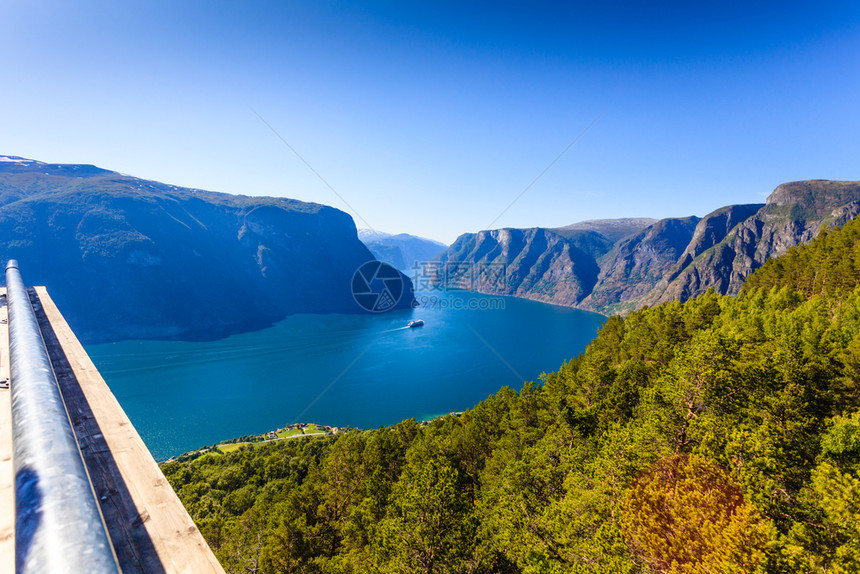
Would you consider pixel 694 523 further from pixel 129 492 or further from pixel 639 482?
pixel 129 492

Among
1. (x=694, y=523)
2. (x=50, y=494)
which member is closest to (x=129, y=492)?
(x=50, y=494)

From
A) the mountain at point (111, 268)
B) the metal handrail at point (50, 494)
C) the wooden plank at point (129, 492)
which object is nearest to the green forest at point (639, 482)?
the wooden plank at point (129, 492)

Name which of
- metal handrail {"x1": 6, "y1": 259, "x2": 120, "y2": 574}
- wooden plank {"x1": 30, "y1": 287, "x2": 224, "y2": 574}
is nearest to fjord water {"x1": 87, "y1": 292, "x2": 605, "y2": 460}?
wooden plank {"x1": 30, "y1": 287, "x2": 224, "y2": 574}

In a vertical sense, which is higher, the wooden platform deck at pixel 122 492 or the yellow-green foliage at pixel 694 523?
the wooden platform deck at pixel 122 492

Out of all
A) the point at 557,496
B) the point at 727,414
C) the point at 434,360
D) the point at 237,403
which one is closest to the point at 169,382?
the point at 237,403

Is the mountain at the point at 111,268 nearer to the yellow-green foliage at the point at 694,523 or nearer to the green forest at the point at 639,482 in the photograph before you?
the green forest at the point at 639,482

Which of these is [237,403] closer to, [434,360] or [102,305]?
[434,360]
